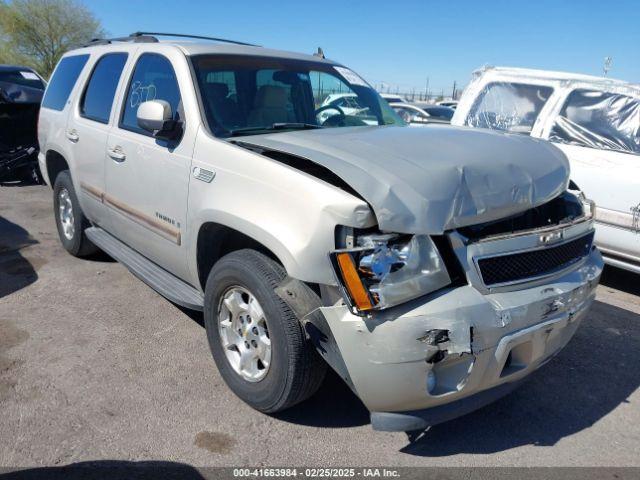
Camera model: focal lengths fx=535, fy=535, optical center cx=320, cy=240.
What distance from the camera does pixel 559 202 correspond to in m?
3.17

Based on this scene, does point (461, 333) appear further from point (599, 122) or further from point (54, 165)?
point (54, 165)

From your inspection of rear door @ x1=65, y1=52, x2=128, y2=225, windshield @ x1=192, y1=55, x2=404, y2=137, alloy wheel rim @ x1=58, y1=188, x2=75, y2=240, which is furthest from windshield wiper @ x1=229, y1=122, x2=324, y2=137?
alloy wheel rim @ x1=58, y1=188, x2=75, y2=240

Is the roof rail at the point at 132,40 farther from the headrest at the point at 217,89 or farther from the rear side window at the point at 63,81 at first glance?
the headrest at the point at 217,89

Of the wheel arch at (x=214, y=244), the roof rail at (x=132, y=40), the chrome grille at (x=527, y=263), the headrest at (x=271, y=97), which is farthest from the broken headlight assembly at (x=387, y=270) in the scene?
the roof rail at (x=132, y=40)

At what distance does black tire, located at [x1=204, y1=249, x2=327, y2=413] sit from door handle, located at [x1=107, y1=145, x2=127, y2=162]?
1441 millimetres

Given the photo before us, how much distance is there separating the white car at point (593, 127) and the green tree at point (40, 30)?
3710 centimetres

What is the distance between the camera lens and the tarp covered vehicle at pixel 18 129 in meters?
8.36

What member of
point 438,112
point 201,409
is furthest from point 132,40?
point 438,112

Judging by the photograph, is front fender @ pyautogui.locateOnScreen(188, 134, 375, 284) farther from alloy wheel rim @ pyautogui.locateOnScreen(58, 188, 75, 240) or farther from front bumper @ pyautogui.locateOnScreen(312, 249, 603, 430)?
alloy wheel rim @ pyautogui.locateOnScreen(58, 188, 75, 240)

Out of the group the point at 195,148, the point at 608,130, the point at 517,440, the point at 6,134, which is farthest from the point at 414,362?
the point at 6,134

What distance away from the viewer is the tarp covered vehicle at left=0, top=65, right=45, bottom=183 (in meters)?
8.36

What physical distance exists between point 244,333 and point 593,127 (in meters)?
4.16

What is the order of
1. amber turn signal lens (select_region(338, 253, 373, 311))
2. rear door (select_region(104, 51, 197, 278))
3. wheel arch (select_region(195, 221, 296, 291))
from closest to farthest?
1. amber turn signal lens (select_region(338, 253, 373, 311))
2. wheel arch (select_region(195, 221, 296, 291))
3. rear door (select_region(104, 51, 197, 278))

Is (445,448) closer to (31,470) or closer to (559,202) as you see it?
(559,202)
